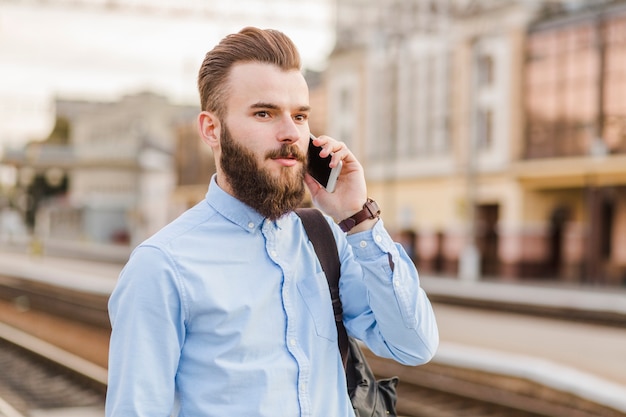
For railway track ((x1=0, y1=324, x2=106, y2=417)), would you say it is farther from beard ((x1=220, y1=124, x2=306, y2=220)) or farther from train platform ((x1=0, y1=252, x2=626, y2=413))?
beard ((x1=220, y1=124, x2=306, y2=220))

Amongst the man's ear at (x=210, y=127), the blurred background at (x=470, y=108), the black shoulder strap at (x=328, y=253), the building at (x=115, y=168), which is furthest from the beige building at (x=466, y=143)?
the man's ear at (x=210, y=127)

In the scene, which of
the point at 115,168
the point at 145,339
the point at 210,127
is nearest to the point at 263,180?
the point at 210,127

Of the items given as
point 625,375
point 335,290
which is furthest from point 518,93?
point 335,290

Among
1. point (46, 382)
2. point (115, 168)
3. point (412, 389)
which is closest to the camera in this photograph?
point (412, 389)

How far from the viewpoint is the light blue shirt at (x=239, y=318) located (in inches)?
83.4

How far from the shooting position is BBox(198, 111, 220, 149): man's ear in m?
2.36

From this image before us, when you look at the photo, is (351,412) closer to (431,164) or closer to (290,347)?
(290,347)

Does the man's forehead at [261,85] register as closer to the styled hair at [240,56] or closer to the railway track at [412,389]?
the styled hair at [240,56]

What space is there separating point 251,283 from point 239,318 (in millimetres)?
98

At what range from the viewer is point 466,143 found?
37312 millimetres

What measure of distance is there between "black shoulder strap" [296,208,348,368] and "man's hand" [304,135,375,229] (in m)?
0.07

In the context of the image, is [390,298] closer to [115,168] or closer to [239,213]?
[239,213]

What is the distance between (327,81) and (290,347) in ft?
Result: 152

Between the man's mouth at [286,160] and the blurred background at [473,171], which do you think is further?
the blurred background at [473,171]
